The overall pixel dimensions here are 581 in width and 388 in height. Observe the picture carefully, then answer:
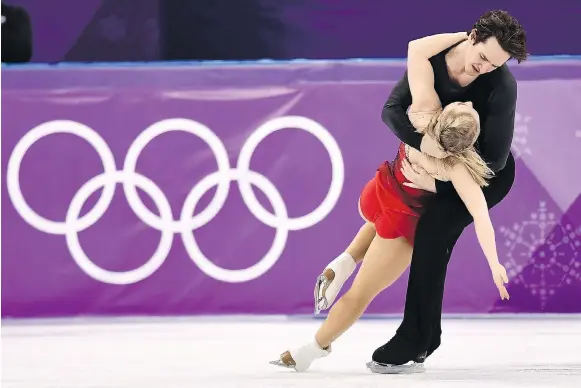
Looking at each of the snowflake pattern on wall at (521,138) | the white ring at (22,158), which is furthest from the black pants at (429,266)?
the white ring at (22,158)

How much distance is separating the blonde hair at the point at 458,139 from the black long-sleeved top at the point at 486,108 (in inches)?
2.1

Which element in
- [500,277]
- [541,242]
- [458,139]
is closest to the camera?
[500,277]

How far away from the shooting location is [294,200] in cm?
631

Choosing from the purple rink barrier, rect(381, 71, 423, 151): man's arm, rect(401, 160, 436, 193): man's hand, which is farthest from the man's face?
the purple rink barrier

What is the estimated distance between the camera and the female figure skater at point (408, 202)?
4219 millimetres

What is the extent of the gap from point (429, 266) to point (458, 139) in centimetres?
53

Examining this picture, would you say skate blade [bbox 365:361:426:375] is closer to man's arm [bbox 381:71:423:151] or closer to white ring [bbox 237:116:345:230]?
man's arm [bbox 381:71:423:151]

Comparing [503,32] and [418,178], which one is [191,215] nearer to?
[418,178]

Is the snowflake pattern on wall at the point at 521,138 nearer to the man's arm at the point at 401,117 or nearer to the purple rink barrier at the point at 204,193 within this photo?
the purple rink barrier at the point at 204,193

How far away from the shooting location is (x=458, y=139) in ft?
13.8

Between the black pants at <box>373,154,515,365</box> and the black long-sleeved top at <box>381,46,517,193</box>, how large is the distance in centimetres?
18

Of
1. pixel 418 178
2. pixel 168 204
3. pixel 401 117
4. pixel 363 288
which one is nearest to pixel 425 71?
pixel 401 117

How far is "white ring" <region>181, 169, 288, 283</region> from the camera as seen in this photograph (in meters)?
6.31

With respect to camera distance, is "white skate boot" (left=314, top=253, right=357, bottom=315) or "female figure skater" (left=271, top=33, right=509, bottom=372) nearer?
"female figure skater" (left=271, top=33, right=509, bottom=372)
